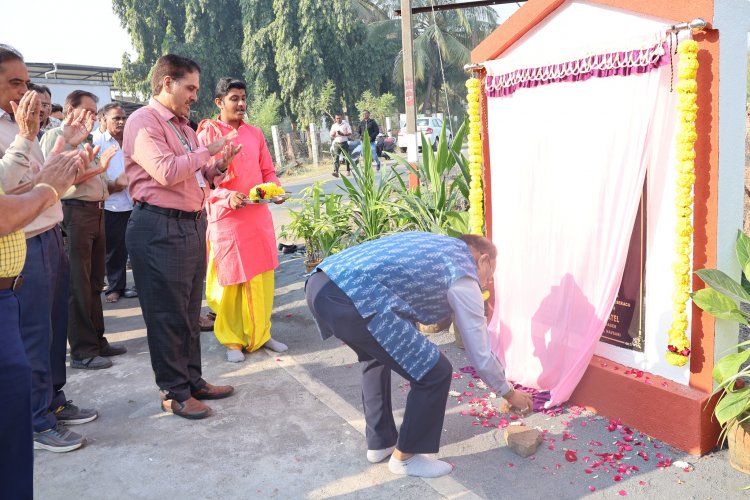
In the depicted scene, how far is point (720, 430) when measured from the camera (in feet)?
10.9

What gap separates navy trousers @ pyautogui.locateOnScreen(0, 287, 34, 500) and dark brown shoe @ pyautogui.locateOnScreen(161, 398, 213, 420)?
141cm

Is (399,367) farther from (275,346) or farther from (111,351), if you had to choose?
(111,351)

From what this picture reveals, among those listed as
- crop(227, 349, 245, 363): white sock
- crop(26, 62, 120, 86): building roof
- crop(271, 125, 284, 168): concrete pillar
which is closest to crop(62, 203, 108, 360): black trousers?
crop(227, 349, 245, 363): white sock

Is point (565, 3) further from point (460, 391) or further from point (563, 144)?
point (460, 391)

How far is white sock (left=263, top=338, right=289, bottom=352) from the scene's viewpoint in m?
4.99

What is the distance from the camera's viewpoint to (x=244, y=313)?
488 centimetres

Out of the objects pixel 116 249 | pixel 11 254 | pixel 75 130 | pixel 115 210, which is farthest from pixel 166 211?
pixel 116 249

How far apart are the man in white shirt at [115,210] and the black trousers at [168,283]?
258 cm

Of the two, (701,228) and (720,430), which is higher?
(701,228)

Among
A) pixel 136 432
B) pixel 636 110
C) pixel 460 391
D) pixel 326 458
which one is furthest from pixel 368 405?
pixel 636 110

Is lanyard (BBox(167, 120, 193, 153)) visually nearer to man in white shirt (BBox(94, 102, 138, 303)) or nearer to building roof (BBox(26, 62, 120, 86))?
man in white shirt (BBox(94, 102, 138, 303))

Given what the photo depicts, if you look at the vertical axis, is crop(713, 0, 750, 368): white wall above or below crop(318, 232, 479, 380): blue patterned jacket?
above

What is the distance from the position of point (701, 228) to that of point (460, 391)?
5.96 ft

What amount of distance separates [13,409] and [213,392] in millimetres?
1893
